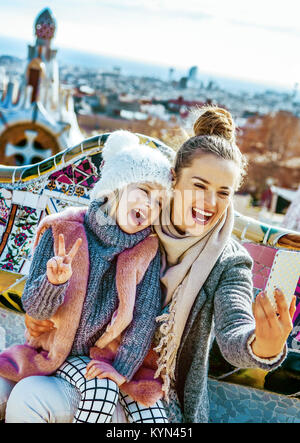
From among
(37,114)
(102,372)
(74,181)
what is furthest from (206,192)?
(37,114)

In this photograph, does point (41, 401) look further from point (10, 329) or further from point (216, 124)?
point (216, 124)

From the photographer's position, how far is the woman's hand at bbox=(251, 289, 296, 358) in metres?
1.71

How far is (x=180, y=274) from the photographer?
A: 2127 mm

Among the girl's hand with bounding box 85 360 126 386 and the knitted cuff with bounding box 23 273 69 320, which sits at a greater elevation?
the knitted cuff with bounding box 23 273 69 320

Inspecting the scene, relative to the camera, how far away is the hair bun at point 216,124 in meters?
2.25

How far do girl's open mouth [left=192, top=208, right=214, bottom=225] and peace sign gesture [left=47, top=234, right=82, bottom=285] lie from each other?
1.80ft

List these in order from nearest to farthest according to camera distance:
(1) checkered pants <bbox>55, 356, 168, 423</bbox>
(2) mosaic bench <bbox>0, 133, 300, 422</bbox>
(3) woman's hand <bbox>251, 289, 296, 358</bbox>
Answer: (3) woman's hand <bbox>251, 289, 296, 358</bbox>
(1) checkered pants <bbox>55, 356, 168, 423</bbox>
(2) mosaic bench <bbox>0, 133, 300, 422</bbox>

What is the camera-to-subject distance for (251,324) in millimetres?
1896

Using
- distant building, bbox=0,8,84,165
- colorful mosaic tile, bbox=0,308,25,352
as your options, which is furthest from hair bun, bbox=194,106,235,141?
distant building, bbox=0,8,84,165

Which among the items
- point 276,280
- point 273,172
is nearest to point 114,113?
point 273,172

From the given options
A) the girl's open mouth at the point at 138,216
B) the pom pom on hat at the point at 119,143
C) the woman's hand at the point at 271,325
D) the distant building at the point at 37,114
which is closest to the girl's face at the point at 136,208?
the girl's open mouth at the point at 138,216

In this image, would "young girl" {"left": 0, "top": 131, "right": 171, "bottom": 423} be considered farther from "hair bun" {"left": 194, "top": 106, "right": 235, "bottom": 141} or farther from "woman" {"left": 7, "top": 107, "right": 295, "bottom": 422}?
"hair bun" {"left": 194, "top": 106, "right": 235, "bottom": 141}
